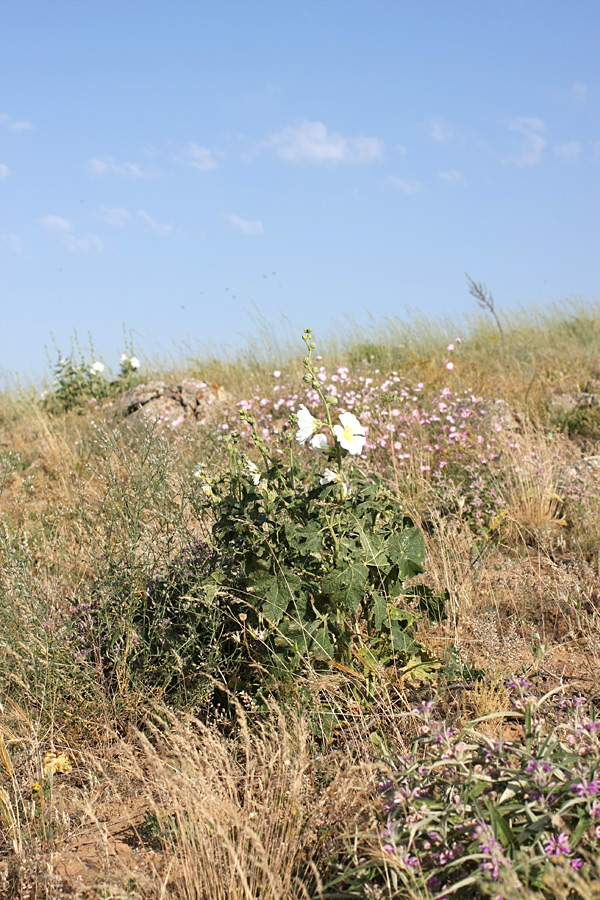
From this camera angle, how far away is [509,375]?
320 inches

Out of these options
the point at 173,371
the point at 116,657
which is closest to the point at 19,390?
the point at 173,371

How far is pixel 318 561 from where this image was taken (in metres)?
2.50

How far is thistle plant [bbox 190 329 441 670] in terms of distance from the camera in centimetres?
238

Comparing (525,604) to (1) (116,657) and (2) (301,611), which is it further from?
(1) (116,657)

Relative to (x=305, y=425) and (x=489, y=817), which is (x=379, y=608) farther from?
(x=489, y=817)

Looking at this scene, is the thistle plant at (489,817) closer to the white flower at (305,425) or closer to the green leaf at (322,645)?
the green leaf at (322,645)

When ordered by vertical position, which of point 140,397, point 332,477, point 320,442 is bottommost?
point 332,477

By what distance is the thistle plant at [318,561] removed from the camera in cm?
238

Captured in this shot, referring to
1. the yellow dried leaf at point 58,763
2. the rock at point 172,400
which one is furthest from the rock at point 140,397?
the yellow dried leaf at point 58,763

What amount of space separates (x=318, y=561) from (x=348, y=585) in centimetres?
21

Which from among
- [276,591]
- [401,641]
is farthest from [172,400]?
[401,641]

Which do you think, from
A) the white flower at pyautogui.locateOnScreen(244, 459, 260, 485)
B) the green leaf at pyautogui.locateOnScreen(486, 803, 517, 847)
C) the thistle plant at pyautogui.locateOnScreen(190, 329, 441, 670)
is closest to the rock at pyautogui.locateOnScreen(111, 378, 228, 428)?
the white flower at pyautogui.locateOnScreen(244, 459, 260, 485)

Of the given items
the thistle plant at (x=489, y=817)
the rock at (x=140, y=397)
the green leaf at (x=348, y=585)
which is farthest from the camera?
the rock at (x=140, y=397)

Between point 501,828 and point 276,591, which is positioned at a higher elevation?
point 276,591
